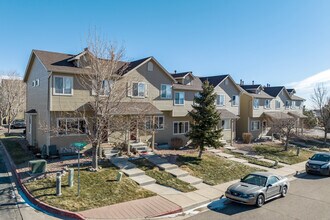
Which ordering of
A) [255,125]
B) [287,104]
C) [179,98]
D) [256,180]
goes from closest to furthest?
[256,180], [179,98], [255,125], [287,104]

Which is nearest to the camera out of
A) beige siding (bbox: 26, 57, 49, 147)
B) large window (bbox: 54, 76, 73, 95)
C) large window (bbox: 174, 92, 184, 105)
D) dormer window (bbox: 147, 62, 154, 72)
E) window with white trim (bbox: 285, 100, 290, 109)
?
large window (bbox: 54, 76, 73, 95)

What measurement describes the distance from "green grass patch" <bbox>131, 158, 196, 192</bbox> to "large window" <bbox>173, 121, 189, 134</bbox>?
9.58 m

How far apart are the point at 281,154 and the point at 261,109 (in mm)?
12909

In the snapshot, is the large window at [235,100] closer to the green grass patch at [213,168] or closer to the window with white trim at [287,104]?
the green grass patch at [213,168]

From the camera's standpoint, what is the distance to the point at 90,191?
13.9 metres

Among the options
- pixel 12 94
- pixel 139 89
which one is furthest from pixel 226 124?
pixel 12 94

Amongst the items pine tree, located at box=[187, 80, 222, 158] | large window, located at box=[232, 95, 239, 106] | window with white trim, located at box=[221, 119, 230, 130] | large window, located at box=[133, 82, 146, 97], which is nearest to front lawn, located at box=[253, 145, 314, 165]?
window with white trim, located at box=[221, 119, 230, 130]

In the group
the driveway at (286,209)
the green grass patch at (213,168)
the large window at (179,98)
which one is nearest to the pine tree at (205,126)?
the green grass patch at (213,168)

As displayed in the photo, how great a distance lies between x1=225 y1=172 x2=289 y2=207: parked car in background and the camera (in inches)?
517

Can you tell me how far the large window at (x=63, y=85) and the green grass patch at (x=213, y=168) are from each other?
1063 cm

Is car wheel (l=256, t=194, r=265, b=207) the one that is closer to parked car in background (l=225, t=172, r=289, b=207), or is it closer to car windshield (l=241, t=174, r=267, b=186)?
parked car in background (l=225, t=172, r=289, b=207)

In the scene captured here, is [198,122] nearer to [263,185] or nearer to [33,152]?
[263,185]

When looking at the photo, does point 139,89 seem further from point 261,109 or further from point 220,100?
point 261,109

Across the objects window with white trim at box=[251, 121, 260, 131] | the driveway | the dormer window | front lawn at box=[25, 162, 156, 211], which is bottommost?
the driveway
